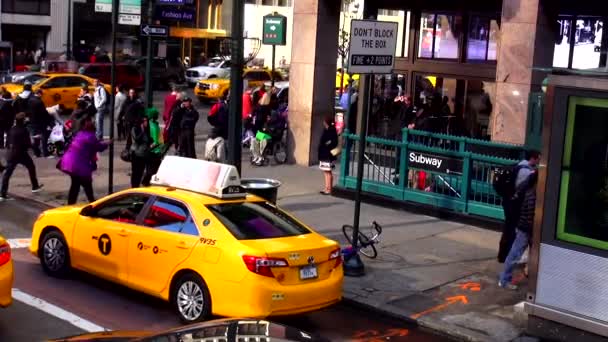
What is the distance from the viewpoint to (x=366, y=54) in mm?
11164

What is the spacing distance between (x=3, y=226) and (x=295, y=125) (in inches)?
331

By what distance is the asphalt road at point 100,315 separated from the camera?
348 inches

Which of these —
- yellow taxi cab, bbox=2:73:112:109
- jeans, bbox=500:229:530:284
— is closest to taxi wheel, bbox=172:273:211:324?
jeans, bbox=500:229:530:284

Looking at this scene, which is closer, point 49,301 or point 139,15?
point 49,301

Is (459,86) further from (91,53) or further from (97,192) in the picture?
(91,53)

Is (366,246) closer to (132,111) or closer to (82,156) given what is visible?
(82,156)

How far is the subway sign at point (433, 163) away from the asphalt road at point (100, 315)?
5080 mm

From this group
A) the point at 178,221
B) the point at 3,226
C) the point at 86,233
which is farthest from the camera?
the point at 3,226

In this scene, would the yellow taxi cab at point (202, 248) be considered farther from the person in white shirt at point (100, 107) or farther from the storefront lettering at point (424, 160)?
the person in white shirt at point (100, 107)

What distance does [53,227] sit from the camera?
10.7 m

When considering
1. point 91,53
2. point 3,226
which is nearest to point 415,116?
point 3,226

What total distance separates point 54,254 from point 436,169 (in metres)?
7.11

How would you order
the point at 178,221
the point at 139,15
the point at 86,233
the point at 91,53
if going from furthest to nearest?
1. the point at 91,53
2. the point at 139,15
3. the point at 86,233
4. the point at 178,221

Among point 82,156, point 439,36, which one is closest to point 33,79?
point 439,36
